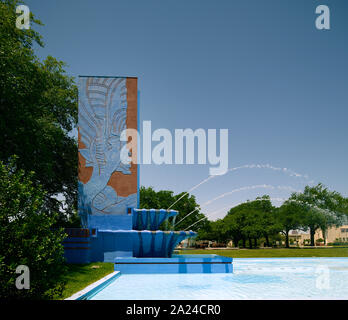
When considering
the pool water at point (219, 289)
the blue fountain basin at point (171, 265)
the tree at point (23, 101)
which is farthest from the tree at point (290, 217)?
the pool water at point (219, 289)

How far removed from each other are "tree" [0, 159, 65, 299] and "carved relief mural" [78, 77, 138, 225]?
15.5 metres

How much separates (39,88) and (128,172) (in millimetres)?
7582

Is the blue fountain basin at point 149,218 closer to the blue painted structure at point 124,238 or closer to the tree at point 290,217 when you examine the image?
the blue painted structure at point 124,238

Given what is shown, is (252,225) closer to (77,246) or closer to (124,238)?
(124,238)

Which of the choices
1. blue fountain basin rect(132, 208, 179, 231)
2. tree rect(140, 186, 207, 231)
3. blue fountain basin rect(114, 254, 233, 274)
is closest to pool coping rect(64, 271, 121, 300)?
blue fountain basin rect(114, 254, 233, 274)

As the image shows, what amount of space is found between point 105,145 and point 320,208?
47789 mm

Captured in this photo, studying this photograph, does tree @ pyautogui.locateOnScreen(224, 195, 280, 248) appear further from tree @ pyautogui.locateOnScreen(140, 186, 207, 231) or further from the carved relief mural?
Answer: the carved relief mural

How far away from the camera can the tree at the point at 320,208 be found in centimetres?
5556

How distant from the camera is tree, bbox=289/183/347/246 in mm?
55562

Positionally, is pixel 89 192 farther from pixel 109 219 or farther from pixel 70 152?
pixel 70 152

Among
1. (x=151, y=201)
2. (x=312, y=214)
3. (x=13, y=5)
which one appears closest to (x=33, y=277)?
(x=13, y=5)

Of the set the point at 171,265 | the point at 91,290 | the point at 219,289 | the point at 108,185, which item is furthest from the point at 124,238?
the point at 91,290

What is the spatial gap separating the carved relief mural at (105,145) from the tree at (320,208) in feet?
139

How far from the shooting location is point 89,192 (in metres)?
22.4
